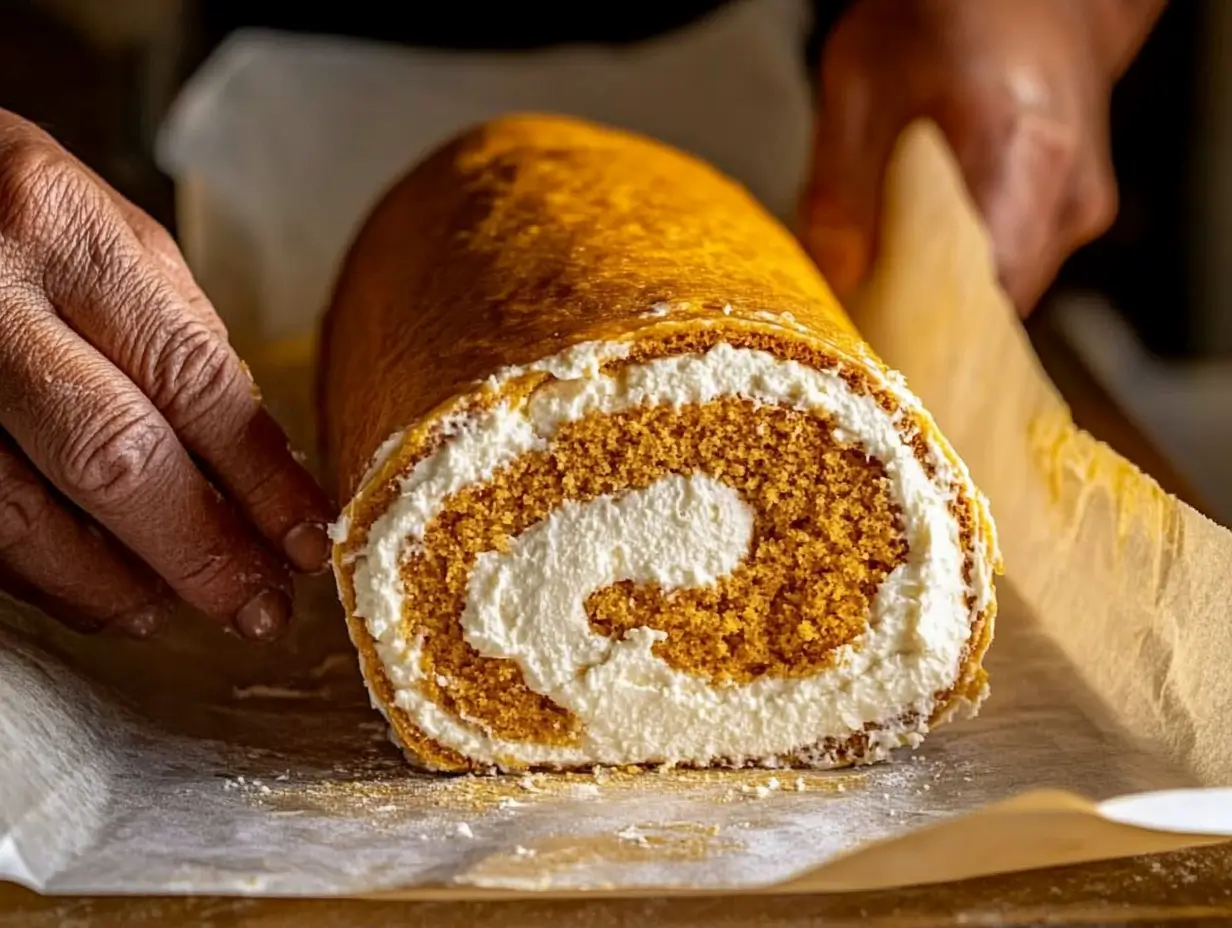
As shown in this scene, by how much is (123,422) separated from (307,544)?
19cm

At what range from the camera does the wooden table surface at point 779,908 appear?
45.4 inches

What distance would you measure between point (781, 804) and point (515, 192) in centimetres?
73

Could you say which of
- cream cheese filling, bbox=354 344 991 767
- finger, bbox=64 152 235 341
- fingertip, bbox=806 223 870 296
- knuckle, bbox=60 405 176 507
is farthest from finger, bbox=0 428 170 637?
fingertip, bbox=806 223 870 296

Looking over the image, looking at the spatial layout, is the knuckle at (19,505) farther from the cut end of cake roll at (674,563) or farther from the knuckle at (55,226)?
the cut end of cake roll at (674,563)

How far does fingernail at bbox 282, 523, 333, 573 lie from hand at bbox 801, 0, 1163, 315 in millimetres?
1097

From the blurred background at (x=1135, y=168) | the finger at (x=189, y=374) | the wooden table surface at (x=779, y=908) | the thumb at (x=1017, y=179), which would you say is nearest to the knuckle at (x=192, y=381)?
the finger at (x=189, y=374)

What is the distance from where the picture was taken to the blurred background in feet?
8.81

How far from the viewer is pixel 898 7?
227 cm

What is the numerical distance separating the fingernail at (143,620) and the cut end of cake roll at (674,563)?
313 mm

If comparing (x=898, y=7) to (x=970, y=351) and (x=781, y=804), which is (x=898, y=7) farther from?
(x=781, y=804)

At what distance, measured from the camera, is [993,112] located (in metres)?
2.16

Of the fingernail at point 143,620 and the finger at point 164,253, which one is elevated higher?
the finger at point 164,253

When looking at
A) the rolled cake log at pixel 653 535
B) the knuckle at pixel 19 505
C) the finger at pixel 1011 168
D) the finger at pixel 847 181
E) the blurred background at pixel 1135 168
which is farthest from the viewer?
the blurred background at pixel 1135 168

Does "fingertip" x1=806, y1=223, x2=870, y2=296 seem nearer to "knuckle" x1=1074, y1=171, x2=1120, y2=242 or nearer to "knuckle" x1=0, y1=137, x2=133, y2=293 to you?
"knuckle" x1=1074, y1=171, x2=1120, y2=242
